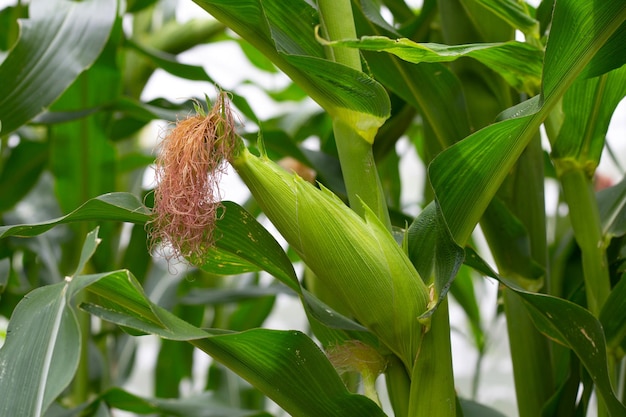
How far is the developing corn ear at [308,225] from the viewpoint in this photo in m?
0.40

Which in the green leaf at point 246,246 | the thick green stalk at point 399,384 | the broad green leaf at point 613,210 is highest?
the broad green leaf at point 613,210

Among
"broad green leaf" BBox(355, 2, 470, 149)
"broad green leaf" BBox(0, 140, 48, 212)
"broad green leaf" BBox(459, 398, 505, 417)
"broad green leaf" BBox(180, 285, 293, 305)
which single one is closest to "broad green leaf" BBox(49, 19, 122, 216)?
"broad green leaf" BBox(0, 140, 48, 212)

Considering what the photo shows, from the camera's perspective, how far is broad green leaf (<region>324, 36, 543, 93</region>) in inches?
14.9

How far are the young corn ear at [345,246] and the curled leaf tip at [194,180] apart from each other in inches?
0.6

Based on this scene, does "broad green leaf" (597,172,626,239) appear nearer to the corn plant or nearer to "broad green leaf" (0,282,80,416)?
the corn plant

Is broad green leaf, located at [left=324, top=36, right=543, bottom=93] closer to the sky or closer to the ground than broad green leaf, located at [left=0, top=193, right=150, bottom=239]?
closer to the sky

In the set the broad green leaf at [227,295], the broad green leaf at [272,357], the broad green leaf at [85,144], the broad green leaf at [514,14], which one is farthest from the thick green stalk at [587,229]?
the broad green leaf at [85,144]

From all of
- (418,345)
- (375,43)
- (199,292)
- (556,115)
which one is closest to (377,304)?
(418,345)

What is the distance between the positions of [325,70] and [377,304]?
135 millimetres

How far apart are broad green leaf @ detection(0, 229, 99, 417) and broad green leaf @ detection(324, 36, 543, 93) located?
0.18 m

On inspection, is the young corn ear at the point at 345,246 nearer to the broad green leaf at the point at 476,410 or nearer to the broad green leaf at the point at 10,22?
the broad green leaf at the point at 476,410

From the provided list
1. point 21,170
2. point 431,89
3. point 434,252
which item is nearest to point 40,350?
point 434,252

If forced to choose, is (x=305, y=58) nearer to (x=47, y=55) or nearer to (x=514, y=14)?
(x=514, y=14)

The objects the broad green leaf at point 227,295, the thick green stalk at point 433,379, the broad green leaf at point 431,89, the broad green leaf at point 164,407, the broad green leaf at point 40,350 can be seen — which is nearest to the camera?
the broad green leaf at point 40,350
